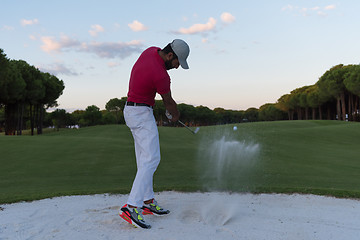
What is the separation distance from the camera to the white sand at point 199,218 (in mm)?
3971

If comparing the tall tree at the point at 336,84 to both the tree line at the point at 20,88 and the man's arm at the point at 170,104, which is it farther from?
the man's arm at the point at 170,104

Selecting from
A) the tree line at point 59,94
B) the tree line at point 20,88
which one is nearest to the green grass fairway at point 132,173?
the tree line at point 20,88

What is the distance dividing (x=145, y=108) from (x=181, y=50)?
3.24 ft

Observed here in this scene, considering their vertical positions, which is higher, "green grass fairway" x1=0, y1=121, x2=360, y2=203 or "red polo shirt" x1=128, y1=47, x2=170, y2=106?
"red polo shirt" x1=128, y1=47, x2=170, y2=106

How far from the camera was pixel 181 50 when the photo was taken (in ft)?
13.9

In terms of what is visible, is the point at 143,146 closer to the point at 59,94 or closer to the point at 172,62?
the point at 172,62

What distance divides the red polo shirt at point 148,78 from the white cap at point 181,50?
0.80 ft

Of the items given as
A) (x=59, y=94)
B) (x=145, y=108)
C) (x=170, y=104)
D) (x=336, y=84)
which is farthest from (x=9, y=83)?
(x=336, y=84)

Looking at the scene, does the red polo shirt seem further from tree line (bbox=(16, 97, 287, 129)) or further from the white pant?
tree line (bbox=(16, 97, 287, 129))

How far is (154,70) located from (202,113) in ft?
332

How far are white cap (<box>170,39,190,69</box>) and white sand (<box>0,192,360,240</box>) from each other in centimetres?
230

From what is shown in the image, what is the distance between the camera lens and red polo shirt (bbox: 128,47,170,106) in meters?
4.04

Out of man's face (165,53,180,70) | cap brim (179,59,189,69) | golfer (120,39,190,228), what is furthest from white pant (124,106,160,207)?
cap brim (179,59,189,69)

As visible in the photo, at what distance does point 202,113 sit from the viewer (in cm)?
10494
